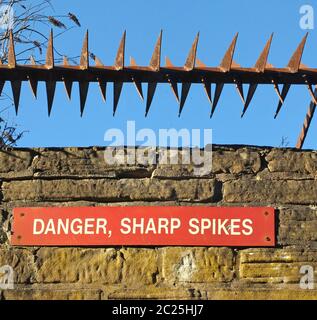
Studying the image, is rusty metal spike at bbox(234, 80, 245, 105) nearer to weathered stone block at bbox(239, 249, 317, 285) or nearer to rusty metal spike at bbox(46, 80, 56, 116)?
weathered stone block at bbox(239, 249, 317, 285)

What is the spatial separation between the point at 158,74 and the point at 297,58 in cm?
78

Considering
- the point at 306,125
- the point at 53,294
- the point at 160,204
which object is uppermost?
the point at 306,125

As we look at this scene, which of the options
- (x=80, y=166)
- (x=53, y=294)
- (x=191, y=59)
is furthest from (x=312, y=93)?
(x=53, y=294)

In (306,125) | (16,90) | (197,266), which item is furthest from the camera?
(306,125)

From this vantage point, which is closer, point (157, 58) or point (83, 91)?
point (157, 58)

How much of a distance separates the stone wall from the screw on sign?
5 cm

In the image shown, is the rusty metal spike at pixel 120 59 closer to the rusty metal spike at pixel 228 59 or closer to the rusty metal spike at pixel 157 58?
the rusty metal spike at pixel 157 58

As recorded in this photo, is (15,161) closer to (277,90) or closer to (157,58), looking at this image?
(157,58)

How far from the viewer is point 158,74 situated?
13.2 feet

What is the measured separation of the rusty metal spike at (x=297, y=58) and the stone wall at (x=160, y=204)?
48cm

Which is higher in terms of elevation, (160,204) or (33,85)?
(33,85)

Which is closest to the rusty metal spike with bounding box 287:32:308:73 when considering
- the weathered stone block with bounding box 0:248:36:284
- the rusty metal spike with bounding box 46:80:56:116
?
the rusty metal spike with bounding box 46:80:56:116

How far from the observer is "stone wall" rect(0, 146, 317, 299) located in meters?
3.97
